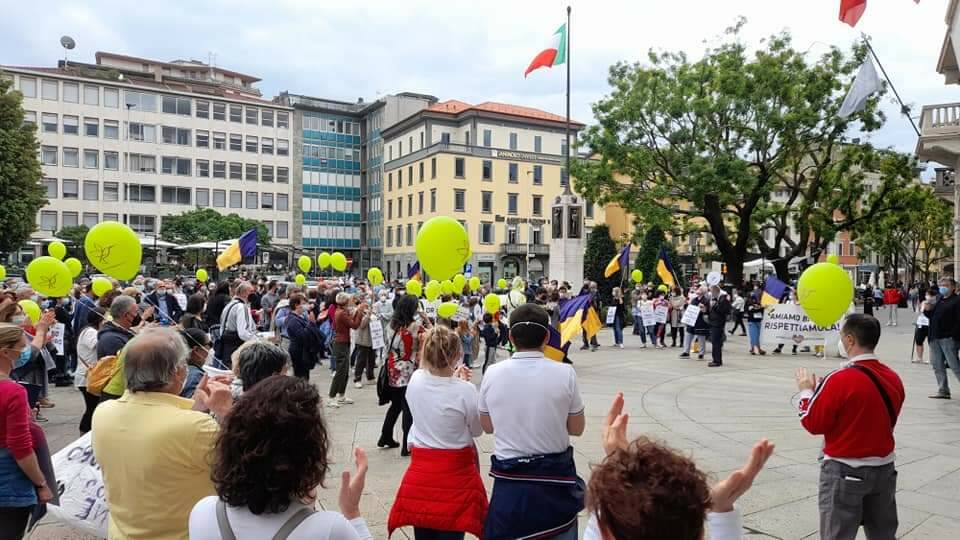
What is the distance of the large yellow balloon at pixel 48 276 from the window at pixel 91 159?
61.9 metres

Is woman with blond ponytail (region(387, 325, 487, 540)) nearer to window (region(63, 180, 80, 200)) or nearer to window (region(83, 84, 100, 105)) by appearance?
window (region(63, 180, 80, 200))

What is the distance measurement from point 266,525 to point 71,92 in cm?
7116

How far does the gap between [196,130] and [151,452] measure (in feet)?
232

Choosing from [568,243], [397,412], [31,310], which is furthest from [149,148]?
[397,412]

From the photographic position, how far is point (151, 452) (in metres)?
2.53

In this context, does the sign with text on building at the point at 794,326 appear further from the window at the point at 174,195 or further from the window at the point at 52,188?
the window at the point at 52,188

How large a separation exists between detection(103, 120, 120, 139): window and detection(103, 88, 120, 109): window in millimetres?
1500

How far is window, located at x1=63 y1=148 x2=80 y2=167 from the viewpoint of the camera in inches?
2377

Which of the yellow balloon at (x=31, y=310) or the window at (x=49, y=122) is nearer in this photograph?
the yellow balloon at (x=31, y=310)

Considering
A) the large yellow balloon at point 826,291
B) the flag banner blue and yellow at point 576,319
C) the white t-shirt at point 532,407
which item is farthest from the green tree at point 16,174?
the large yellow balloon at point 826,291

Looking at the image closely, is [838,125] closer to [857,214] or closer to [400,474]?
[857,214]

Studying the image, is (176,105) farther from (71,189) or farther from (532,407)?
(532,407)

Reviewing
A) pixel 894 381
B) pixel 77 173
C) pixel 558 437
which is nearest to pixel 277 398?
pixel 558 437

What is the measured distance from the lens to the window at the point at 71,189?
60406 millimetres
